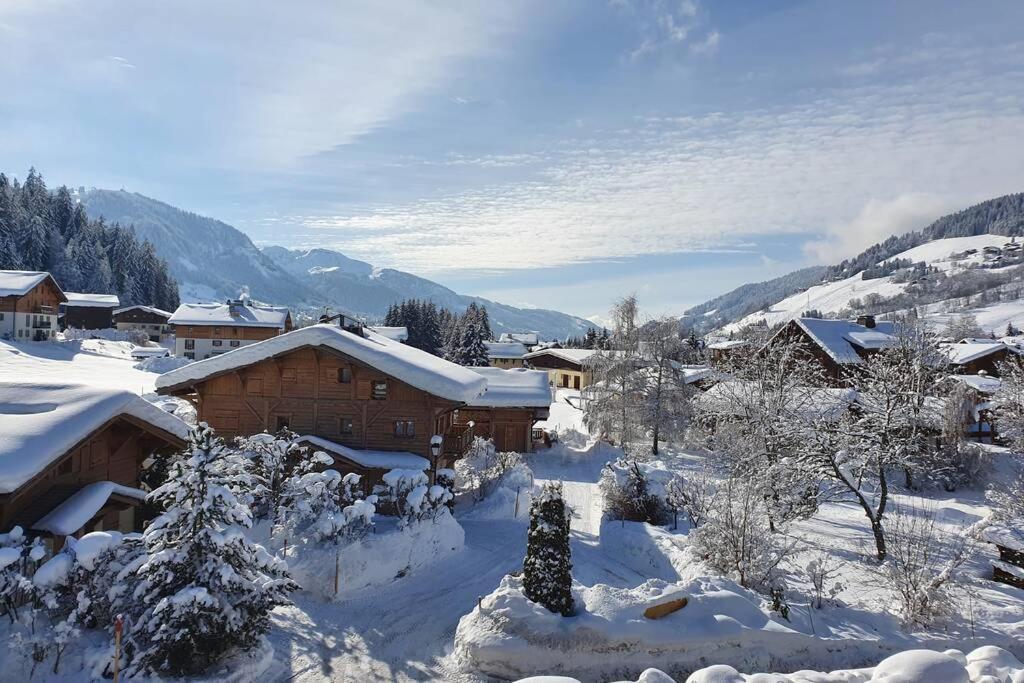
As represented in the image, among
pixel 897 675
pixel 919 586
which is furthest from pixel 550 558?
pixel 919 586

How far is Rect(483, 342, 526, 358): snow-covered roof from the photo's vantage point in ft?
320

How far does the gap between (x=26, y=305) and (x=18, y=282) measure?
277cm

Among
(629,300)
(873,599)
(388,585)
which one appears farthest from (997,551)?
(629,300)

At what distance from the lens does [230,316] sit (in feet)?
236

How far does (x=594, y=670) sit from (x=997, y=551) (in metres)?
14.9

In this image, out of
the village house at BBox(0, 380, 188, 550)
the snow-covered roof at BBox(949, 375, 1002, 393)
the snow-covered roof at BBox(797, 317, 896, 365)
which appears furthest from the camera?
the snow-covered roof at BBox(797, 317, 896, 365)

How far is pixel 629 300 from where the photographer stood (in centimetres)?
4084

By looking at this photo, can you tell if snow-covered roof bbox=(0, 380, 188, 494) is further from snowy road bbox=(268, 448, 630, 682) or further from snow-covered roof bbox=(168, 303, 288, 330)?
snow-covered roof bbox=(168, 303, 288, 330)

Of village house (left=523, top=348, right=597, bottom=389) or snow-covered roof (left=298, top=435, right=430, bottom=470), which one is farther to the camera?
village house (left=523, top=348, right=597, bottom=389)

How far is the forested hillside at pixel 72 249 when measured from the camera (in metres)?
89.2

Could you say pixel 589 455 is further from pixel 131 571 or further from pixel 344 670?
pixel 131 571

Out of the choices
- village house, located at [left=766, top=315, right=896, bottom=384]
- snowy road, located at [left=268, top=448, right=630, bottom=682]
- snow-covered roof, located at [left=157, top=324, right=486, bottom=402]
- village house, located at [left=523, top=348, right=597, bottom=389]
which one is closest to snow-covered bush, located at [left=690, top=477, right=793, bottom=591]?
snowy road, located at [left=268, top=448, right=630, bottom=682]

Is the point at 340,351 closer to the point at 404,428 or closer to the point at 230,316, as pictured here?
the point at 404,428

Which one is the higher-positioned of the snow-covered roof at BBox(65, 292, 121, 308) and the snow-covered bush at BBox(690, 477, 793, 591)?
the snow-covered roof at BBox(65, 292, 121, 308)
